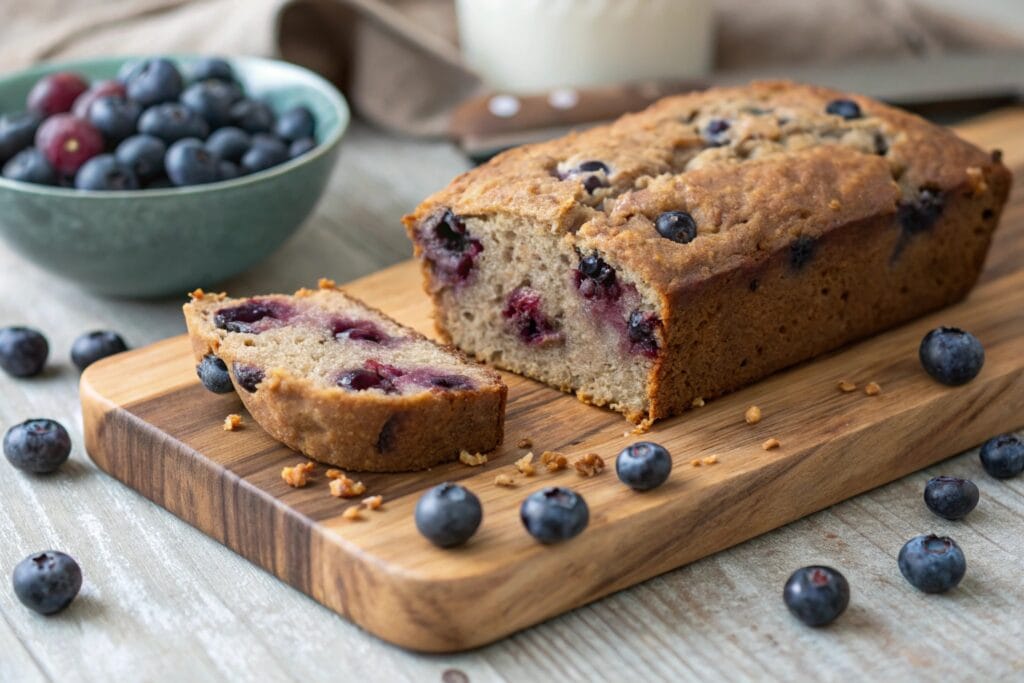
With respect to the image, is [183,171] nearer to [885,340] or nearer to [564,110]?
[564,110]

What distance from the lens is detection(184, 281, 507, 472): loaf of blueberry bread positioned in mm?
3242

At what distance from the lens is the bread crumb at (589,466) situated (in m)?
3.28

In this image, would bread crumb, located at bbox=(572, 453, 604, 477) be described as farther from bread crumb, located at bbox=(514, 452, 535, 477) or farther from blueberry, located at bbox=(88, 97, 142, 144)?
blueberry, located at bbox=(88, 97, 142, 144)

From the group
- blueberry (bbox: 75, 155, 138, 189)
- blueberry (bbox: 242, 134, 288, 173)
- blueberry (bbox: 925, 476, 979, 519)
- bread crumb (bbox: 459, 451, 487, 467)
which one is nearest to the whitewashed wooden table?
blueberry (bbox: 925, 476, 979, 519)

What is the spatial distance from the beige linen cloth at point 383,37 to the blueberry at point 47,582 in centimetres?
304

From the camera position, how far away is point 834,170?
3.90 m

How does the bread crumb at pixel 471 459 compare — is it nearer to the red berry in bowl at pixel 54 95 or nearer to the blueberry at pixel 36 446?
the blueberry at pixel 36 446

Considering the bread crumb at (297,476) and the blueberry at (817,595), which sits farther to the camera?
the bread crumb at (297,476)

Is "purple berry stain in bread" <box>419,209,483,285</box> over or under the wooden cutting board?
over

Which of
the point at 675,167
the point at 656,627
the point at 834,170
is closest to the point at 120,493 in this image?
the point at 656,627

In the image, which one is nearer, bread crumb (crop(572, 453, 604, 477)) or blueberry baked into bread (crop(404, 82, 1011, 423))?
bread crumb (crop(572, 453, 604, 477))

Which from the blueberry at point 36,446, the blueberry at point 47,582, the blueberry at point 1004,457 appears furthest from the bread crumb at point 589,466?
the blueberry at point 36,446

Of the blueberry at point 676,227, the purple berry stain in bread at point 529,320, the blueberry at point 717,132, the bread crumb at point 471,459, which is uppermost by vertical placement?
the blueberry at point 717,132

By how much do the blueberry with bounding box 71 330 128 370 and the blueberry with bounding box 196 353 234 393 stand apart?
707 millimetres
